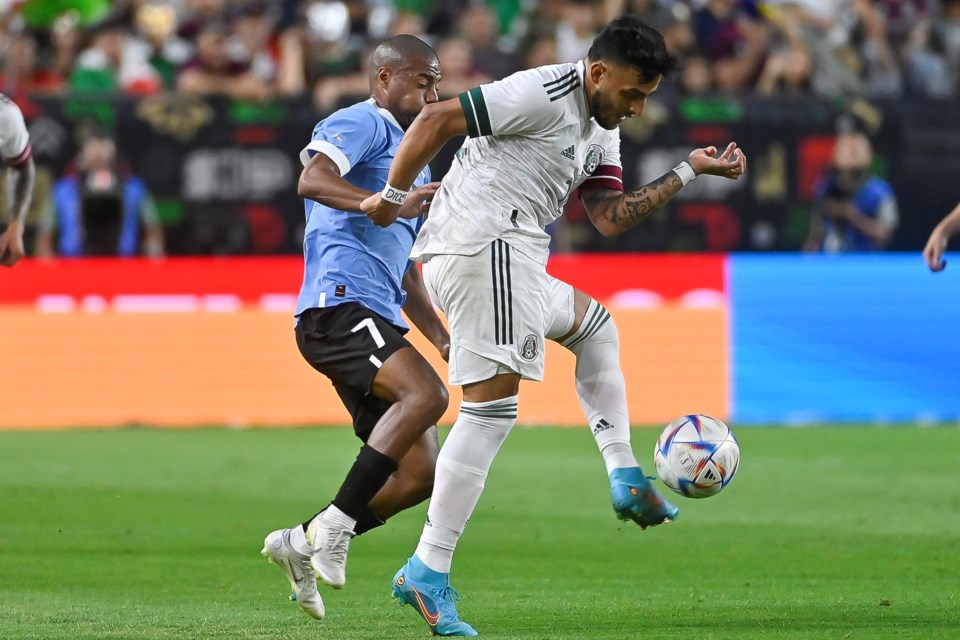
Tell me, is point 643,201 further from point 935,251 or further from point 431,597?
point 935,251

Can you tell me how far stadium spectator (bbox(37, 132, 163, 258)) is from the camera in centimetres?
1563

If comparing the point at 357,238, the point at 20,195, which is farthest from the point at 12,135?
the point at 357,238

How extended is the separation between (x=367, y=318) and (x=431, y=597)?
1.31 meters

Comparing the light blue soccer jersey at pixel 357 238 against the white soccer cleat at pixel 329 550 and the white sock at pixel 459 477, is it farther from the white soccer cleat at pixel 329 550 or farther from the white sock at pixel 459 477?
the white soccer cleat at pixel 329 550

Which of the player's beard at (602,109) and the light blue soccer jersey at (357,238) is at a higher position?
the player's beard at (602,109)

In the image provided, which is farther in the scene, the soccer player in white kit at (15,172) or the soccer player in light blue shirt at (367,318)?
the soccer player in white kit at (15,172)

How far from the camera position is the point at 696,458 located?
682 centimetres

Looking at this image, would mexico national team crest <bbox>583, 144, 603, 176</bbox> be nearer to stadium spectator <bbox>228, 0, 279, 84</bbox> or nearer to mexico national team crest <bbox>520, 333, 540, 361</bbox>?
mexico national team crest <bbox>520, 333, 540, 361</bbox>

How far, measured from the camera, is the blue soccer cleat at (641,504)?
652 cm

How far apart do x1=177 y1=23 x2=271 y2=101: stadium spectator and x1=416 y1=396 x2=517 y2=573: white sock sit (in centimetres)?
1090

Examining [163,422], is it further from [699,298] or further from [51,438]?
[699,298]

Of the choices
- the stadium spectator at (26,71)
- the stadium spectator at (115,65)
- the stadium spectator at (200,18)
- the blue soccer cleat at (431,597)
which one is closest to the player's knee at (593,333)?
the blue soccer cleat at (431,597)

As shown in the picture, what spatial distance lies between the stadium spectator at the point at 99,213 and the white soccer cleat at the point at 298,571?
9558 mm

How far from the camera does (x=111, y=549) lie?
28.7 feet
